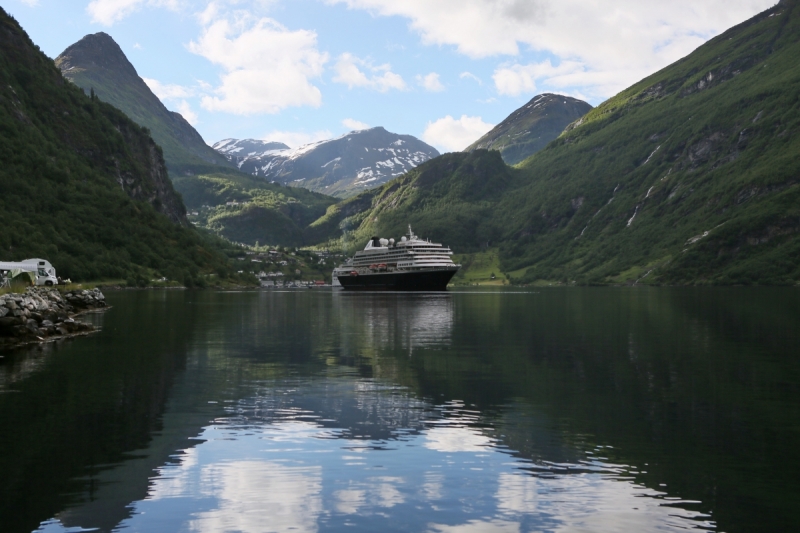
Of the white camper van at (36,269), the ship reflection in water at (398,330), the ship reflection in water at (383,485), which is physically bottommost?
the ship reflection in water at (383,485)

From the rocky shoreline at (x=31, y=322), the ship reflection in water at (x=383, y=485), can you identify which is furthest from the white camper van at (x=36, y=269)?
the ship reflection in water at (x=383, y=485)

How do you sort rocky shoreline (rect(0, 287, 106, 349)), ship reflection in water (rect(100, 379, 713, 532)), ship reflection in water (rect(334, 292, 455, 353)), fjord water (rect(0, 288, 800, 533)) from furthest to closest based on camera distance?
ship reflection in water (rect(334, 292, 455, 353)) → rocky shoreline (rect(0, 287, 106, 349)) → fjord water (rect(0, 288, 800, 533)) → ship reflection in water (rect(100, 379, 713, 532))

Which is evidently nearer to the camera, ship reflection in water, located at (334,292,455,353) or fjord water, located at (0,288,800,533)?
fjord water, located at (0,288,800,533)

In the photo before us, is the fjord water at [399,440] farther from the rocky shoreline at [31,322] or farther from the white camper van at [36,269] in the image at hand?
the white camper van at [36,269]

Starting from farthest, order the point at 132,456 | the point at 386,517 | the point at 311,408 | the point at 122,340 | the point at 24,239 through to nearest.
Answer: the point at 24,239, the point at 122,340, the point at 311,408, the point at 132,456, the point at 386,517

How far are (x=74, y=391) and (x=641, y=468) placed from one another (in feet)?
84.0

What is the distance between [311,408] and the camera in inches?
Result: 1215

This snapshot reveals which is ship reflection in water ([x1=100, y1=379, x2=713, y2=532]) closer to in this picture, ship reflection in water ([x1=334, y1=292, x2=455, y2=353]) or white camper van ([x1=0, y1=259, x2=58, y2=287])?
ship reflection in water ([x1=334, y1=292, x2=455, y2=353])

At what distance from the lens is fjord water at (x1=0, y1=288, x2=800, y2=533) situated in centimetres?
1775

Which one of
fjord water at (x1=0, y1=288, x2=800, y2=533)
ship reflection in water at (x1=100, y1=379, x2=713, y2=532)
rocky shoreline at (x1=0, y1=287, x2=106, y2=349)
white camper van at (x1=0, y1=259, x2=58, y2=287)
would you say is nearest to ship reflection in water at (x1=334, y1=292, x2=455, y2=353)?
fjord water at (x1=0, y1=288, x2=800, y2=533)

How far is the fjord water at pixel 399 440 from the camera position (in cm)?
1775

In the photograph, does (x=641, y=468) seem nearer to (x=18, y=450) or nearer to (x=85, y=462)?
(x=85, y=462)

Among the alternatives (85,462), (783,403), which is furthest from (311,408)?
(783,403)

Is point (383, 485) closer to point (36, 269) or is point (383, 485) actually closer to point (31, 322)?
point (31, 322)
